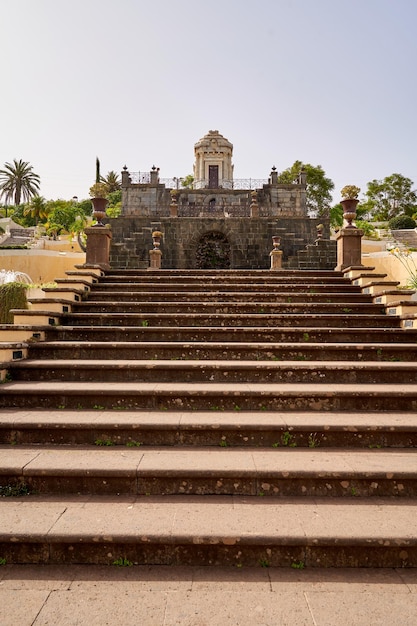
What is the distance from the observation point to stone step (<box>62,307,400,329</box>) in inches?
267

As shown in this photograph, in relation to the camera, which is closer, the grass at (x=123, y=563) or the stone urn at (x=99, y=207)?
the grass at (x=123, y=563)

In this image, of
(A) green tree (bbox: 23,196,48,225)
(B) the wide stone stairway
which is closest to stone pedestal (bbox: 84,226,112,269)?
(B) the wide stone stairway

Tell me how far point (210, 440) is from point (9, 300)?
870 cm

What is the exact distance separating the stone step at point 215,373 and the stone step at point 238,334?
1115 millimetres

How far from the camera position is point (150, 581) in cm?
275

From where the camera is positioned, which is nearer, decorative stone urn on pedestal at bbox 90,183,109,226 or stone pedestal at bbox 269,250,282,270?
decorative stone urn on pedestal at bbox 90,183,109,226

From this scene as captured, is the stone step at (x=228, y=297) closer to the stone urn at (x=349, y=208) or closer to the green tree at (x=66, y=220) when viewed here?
the stone urn at (x=349, y=208)

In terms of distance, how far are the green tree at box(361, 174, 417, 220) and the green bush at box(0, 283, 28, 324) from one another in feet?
166

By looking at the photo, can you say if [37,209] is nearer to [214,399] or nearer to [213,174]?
[213,174]

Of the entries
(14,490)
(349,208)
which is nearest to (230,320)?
(14,490)

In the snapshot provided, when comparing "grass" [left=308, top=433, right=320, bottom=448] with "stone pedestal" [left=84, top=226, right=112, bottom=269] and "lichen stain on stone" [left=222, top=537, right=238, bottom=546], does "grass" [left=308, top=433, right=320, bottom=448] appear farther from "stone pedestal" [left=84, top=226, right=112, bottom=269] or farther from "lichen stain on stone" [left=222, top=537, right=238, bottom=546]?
"stone pedestal" [left=84, top=226, right=112, bottom=269]

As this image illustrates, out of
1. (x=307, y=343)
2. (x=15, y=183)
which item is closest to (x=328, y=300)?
(x=307, y=343)

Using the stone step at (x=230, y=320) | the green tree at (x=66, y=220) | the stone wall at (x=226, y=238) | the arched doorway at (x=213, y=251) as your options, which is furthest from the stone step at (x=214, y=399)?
the green tree at (x=66, y=220)

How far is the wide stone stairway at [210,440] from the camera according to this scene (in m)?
2.92
